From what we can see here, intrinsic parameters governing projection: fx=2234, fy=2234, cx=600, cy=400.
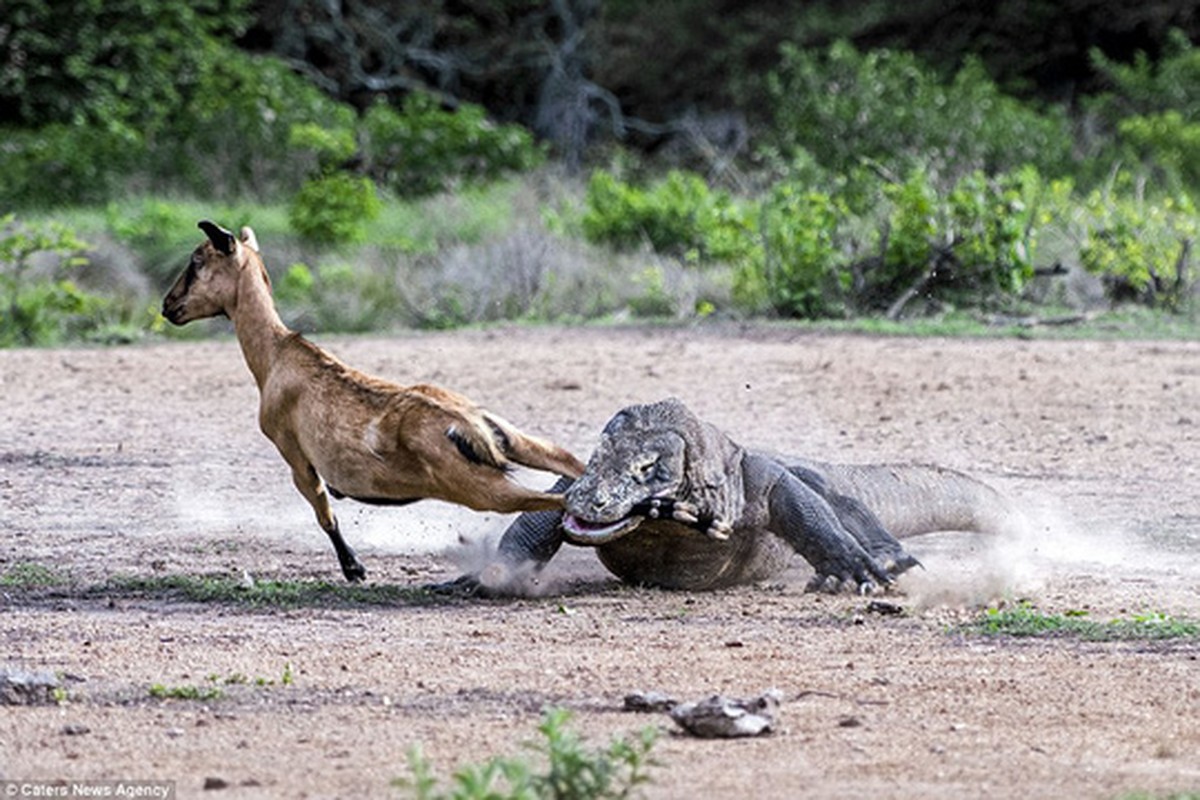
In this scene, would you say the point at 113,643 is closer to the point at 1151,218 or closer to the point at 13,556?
the point at 13,556

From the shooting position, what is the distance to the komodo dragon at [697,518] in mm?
7695

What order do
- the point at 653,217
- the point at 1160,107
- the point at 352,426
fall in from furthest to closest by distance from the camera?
1. the point at 1160,107
2. the point at 653,217
3. the point at 352,426

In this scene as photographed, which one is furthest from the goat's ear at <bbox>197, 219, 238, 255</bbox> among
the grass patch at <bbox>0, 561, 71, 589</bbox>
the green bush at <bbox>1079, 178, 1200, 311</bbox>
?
the green bush at <bbox>1079, 178, 1200, 311</bbox>

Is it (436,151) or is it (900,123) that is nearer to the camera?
(900,123)

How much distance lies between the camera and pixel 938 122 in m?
24.1

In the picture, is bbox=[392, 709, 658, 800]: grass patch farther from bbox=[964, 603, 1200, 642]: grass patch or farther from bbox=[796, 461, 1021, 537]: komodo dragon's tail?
bbox=[796, 461, 1021, 537]: komodo dragon's tail

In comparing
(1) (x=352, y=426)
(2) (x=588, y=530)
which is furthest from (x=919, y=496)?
(1) (x=352, y=426)

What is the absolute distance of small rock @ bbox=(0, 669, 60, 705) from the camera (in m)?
5.95

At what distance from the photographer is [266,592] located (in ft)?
26.2

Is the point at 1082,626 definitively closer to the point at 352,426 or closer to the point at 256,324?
the point at 352,426

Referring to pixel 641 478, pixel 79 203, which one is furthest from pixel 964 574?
pixel 79 203

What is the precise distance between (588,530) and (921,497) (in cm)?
228

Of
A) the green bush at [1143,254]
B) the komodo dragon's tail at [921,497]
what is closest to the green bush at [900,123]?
the green bush at [1143,254]

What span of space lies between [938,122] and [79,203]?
392 inches
